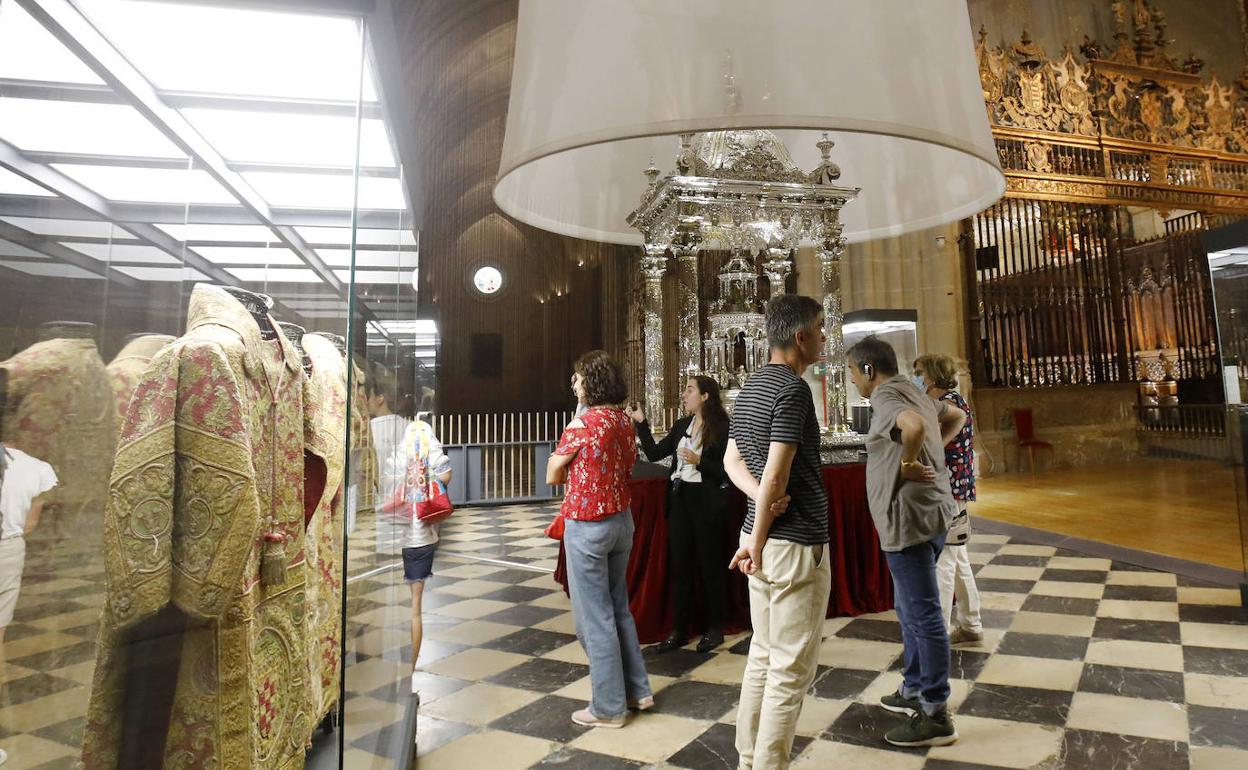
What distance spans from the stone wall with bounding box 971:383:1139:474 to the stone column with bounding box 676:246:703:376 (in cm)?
640

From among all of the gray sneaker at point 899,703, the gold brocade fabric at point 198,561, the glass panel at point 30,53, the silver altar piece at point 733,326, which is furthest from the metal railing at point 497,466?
the glass panel at point 30,53

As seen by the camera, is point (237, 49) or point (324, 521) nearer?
point (237, 49)

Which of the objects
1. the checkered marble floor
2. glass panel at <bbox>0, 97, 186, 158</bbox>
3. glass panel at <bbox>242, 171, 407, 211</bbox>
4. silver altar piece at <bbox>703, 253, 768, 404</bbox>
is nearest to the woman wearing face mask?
the checkered marble floor

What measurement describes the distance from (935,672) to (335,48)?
8.33 ft

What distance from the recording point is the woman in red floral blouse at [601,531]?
2408mm

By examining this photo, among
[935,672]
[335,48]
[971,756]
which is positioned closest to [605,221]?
[335,48]

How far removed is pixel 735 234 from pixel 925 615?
10.4 ft

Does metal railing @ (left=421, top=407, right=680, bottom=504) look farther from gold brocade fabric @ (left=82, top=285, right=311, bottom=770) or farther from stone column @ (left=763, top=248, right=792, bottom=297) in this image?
gold brocade fabric @ (left=82, top=285, right=311, bottom=770)

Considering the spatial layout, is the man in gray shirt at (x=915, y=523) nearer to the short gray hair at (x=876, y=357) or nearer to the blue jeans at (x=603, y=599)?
the short gray hair at (x=876, y=357)

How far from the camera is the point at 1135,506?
675 cm

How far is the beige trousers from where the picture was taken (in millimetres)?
1700

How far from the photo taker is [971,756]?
7.22ft

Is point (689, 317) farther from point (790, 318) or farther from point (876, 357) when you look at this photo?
point (790, 318)

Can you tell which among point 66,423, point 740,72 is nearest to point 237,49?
point 66,423
